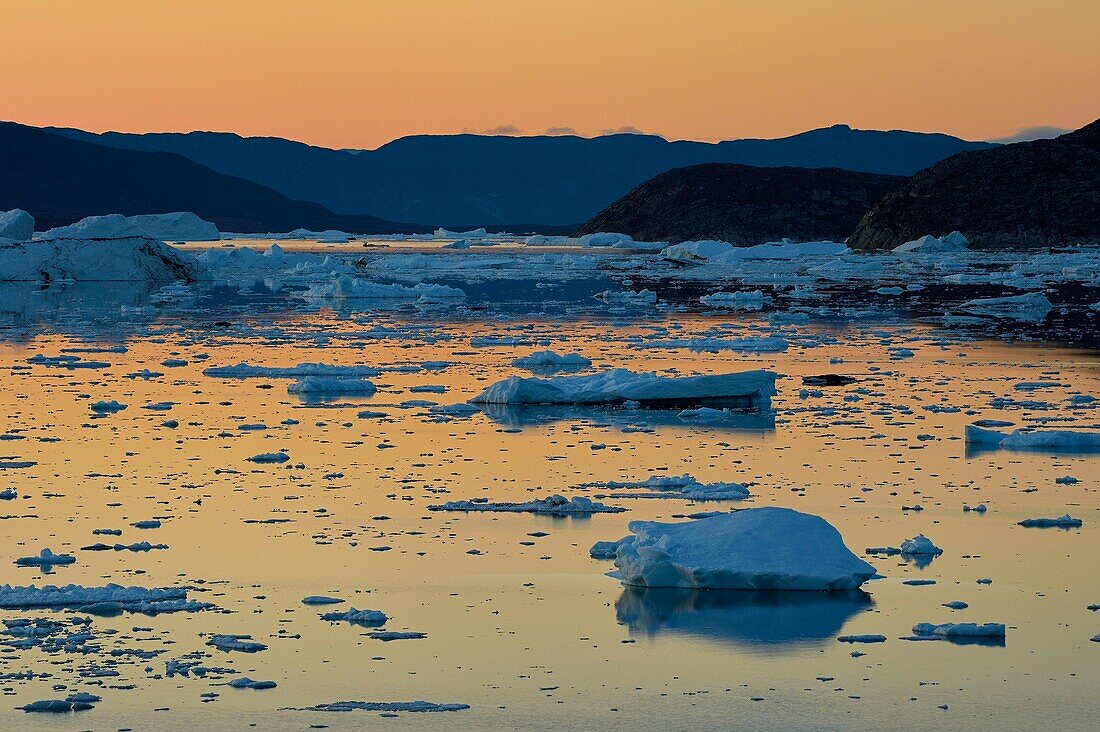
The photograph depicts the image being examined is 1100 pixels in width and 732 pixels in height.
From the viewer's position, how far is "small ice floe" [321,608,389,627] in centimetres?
680

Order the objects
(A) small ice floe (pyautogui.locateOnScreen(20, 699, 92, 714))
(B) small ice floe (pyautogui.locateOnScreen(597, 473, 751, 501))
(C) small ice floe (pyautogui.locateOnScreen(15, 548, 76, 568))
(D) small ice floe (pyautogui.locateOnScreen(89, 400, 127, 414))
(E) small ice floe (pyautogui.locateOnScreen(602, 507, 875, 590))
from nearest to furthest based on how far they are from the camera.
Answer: (A) small ice floe (pyautogui.locateOnScreen(20, 699, 92, 714))
(E) small ice floe (pyautogui.locateOnScreen(602, 507, 875, 590))
(C) small ice floe (pyautogui.locateOnScreen(15, 548, 76, 568))
(B) small ice floe (pyautogui.locateOnScreen(597, 473, 751, 501))
(D) small ice floe (pyautogui.locateOnScreen(89, 400, 127, 414))

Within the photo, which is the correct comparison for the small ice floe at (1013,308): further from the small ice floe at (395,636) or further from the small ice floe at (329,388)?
the small ice floe at (395,636)

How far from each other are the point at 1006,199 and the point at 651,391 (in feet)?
241

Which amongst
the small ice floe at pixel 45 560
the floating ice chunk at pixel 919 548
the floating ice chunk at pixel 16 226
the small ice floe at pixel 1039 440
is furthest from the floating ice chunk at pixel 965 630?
the floating ice chunk at pixel 16 226

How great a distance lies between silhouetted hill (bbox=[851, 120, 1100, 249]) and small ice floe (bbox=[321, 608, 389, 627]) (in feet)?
250

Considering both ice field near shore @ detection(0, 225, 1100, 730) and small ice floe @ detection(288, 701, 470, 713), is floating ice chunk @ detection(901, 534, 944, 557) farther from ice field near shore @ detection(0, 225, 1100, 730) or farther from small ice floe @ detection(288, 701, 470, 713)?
small ice floe @ detection(288, 701, 470, 713)

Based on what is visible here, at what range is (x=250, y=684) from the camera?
5.88m

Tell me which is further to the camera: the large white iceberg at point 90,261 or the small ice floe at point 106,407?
the large white iceberg at point 90,261

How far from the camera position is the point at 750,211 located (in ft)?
347

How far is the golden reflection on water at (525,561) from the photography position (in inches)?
229

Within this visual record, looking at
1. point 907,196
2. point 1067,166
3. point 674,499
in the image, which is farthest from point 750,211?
point 674,499

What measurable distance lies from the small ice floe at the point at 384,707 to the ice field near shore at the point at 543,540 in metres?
0.02

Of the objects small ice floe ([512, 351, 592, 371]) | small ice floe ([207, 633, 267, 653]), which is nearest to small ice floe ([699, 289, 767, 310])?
small ice floe ([512, 351, 592, 371])

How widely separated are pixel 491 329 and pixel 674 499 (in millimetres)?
14997
